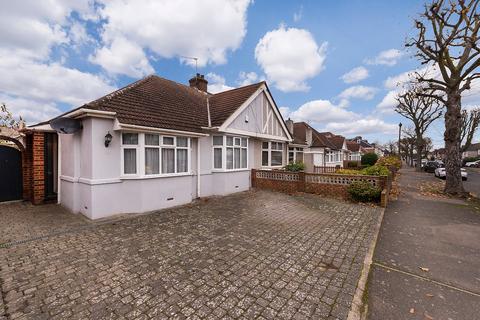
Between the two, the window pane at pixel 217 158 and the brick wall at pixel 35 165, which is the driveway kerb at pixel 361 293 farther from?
the brick wall at pixel 35 165

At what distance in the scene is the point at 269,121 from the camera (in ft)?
49.7

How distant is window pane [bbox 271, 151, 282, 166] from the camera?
15773 millimetres

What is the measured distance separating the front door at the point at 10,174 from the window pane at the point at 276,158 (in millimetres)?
13587

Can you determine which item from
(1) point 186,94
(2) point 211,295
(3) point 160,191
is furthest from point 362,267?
(1) point 186,94

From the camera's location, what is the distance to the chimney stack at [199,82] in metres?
17.0

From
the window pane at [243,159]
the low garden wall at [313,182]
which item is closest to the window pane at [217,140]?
the window pane at [243,159]

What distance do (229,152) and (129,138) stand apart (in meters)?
5.37

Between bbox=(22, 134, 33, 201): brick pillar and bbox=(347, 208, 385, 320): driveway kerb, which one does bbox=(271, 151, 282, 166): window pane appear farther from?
bbox=(22, 134, 33, 201): brick pillar

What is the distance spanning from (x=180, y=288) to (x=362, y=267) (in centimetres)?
349

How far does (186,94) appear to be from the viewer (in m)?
13.7

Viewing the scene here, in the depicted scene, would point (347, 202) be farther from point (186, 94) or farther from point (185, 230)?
point (186, 94)

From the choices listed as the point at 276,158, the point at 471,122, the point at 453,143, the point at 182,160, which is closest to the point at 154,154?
the point at 182,160

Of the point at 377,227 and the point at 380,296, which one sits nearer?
the point at 380,296

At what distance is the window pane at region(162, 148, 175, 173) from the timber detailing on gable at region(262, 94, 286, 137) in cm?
728
